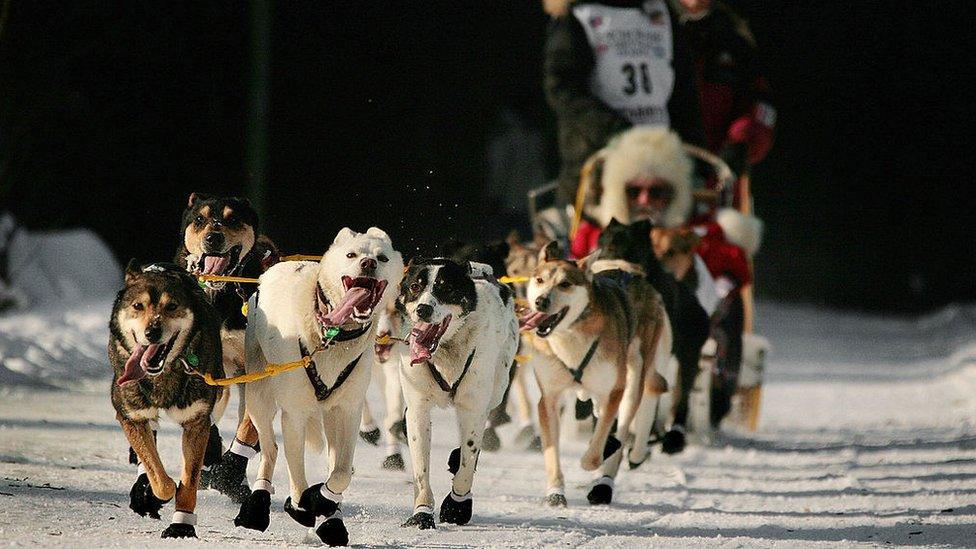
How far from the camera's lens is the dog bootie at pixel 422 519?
207 inches

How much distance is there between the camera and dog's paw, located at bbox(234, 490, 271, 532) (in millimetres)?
4789

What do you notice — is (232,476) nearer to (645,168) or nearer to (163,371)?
(163,371)

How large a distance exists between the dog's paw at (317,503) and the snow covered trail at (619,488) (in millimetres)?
140

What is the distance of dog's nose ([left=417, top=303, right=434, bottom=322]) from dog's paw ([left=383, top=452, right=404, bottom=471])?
1640 millimetres

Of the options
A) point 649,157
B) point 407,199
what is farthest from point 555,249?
point 649,157

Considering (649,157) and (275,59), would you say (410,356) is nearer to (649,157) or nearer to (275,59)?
(649,157)

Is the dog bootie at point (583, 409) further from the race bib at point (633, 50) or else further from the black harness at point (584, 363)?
the race bib at point (633, 50)

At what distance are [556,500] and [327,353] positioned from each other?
147 cm

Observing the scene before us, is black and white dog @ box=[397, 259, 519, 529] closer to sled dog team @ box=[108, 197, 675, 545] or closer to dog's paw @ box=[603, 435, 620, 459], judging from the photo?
sled dog team @ box=[108, 197, 675, 545]

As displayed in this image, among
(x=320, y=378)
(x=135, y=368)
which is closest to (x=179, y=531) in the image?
(x=135, y=368)

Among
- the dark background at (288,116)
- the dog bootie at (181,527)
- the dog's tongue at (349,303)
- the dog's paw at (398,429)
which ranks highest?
the dog's tongue at (349,303)

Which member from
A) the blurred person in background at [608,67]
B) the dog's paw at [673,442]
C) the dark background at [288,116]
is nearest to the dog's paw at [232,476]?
the dark background at [288,116]

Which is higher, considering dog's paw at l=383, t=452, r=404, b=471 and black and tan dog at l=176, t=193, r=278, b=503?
black and tan dog at l=176, t=193, r=278, b=503

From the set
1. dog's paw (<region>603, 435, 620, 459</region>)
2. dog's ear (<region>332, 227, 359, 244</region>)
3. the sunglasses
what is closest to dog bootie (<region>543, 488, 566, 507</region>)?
dog's paw (<region>603, 435, 620, 459</region>)
